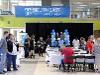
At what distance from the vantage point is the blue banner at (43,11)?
27953mm

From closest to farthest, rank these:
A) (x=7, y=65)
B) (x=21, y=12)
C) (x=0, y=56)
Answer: (x=0, y=56) < (x=7, y=65) < (x=21, y=12)

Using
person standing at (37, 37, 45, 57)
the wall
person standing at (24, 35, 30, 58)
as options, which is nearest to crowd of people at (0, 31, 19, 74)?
person standing at (24, 35, 30, 58)

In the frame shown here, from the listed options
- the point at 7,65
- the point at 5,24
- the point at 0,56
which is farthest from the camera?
the point at 5,24

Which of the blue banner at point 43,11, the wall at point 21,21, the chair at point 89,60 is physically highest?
the blue banner at point 43,11

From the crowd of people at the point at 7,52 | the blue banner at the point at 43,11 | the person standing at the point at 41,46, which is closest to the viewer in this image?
the crowd of people at the point at 7,52

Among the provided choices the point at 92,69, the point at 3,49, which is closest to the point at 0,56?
the point at 3,49

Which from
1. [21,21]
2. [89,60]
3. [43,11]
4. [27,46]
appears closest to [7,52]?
[89,60]

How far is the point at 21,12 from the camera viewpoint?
2798 centimetres

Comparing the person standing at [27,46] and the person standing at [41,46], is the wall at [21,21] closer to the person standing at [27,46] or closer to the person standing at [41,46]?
the person standing at [41,46]

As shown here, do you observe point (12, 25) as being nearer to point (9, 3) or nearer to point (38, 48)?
point (9, 3)

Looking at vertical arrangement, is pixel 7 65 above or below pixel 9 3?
below

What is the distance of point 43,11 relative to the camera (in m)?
28.3

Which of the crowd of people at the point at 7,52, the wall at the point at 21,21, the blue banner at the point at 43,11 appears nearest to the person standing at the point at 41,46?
the blue banner at the point at 43,11

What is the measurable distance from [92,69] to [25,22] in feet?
58.5
